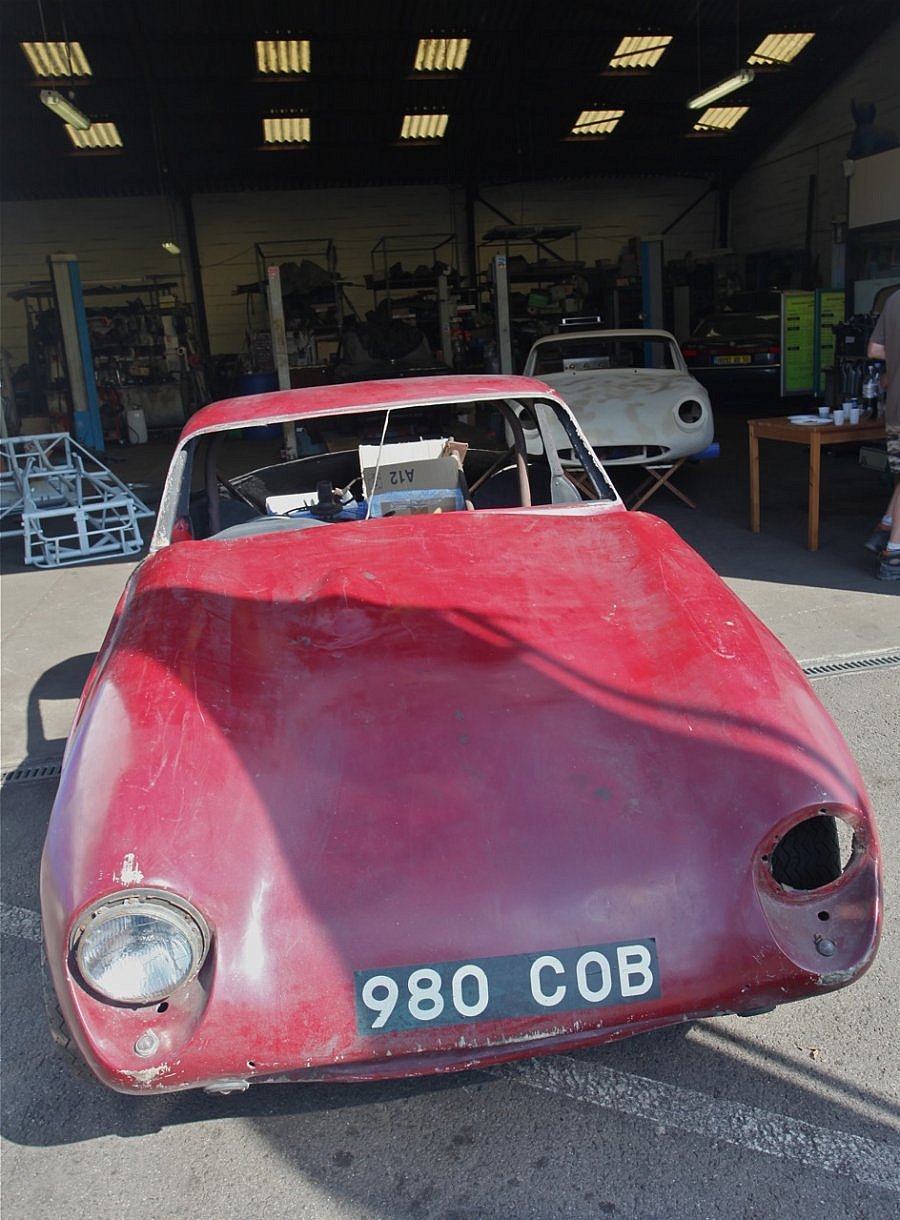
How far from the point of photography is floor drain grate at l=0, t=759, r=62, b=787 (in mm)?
4125

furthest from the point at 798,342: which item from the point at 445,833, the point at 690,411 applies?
the point at 445,833

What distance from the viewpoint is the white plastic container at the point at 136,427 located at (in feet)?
59.4

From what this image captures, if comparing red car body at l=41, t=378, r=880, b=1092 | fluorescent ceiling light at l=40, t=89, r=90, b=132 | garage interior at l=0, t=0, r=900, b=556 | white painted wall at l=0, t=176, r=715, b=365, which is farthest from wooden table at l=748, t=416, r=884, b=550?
white painted wall at l=0, t=176, r=715, b=365

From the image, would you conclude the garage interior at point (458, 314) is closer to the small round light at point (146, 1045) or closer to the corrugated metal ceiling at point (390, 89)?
the corrugated metal ceiling at point (390, 89)

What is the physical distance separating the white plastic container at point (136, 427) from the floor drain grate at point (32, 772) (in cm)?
1496

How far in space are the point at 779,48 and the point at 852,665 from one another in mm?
17246

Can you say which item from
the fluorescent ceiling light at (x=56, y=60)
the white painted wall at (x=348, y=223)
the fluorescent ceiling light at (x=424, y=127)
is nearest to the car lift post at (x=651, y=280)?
the fluorescent ceiling light at (x=424, y=127)

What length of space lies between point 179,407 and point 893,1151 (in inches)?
761

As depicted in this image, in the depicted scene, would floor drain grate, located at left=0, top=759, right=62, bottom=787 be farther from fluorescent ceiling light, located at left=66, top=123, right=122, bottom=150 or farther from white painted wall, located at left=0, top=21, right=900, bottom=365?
white painted wall, located at left=0, top=21, right=900, bottom=365

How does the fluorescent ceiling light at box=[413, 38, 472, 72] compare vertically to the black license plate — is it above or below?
above

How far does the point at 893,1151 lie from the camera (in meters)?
2.02

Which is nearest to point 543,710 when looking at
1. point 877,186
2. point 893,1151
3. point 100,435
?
point 893,1151

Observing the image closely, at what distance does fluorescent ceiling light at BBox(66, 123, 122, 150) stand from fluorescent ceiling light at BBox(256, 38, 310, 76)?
366 cm

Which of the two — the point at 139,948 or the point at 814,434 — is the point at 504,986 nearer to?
the point at 139,948
